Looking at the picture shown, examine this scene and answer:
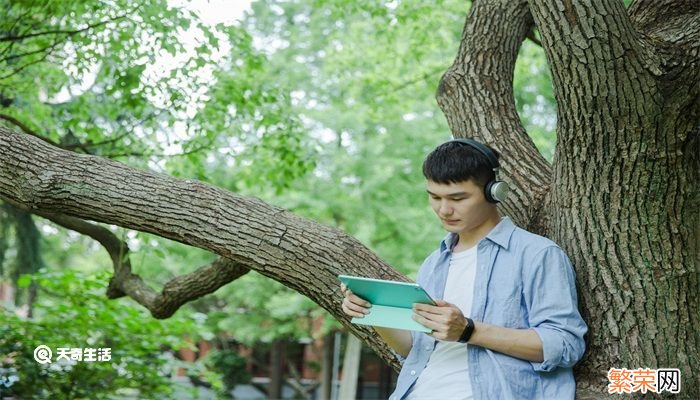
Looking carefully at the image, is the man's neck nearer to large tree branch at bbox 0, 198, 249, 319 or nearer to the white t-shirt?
the white t-shirt

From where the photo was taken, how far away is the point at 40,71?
7.28m

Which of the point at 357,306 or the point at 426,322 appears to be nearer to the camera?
the point at 426,322

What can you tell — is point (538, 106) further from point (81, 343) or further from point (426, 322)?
point (426, 322)

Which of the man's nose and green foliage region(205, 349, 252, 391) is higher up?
green foliage region(205, 349, 252, 391)

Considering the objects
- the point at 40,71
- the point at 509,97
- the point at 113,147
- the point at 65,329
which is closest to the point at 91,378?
the point at 65,329

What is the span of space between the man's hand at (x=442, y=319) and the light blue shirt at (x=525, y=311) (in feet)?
0.65

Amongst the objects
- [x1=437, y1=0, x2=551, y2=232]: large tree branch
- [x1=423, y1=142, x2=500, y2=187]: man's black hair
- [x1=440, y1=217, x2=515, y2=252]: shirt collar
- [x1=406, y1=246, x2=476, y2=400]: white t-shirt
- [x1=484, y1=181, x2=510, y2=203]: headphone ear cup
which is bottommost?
[x1=406, y1=246, x2=476, y2=400]: white t-shirt

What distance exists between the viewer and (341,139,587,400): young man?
263 cm

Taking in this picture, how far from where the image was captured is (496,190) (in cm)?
277

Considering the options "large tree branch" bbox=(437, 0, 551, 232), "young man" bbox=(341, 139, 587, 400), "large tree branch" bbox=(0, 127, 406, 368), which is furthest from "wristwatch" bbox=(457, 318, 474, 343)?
"large tree branch" bbox=(437, 0, 551, 232)

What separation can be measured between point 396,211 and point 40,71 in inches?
325

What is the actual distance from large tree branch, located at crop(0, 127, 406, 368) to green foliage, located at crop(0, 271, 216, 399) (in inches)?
114

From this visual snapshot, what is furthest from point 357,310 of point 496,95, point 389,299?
point 496,95

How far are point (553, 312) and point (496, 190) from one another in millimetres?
424
